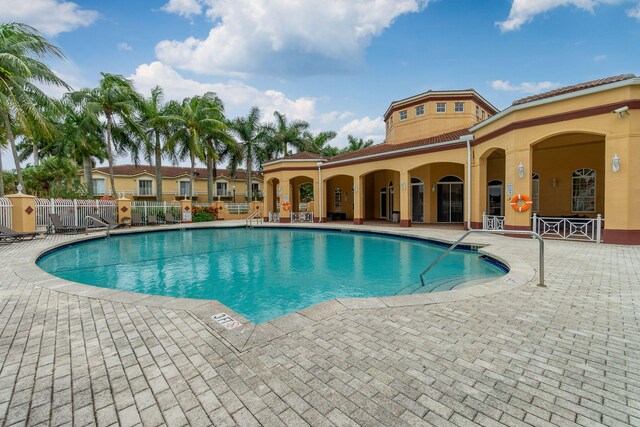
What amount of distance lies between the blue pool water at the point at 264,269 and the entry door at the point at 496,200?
7.81m

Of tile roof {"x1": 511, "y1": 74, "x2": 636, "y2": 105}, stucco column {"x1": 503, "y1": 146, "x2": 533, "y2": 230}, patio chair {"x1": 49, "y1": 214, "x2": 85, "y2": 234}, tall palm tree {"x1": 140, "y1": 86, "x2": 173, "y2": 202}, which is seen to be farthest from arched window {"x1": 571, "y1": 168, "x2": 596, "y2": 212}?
tall palm tree {"x1": 140, "y1": 86, "x2": 173, "y2": 202}

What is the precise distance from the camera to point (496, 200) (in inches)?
725

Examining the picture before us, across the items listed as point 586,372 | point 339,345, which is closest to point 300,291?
point 339,345

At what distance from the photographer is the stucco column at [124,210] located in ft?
64.2

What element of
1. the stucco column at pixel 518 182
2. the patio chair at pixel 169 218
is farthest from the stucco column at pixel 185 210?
the stucco column at pixel 518 182

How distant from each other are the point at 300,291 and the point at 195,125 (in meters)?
21.9

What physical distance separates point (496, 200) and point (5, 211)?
24845 millimetres

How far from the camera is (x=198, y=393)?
2500 mm

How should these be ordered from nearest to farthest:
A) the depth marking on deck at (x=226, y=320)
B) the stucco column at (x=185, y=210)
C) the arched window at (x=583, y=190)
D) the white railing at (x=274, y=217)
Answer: the depth marking on deck at (x=226, y=320) → the arched window at (x=583, y=190) → the stucco column at (x=185, y=210) → the white railing at (x=274, y=217)

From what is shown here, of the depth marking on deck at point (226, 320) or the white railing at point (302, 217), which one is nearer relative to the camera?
the depth marking on deck at point (226, 320)

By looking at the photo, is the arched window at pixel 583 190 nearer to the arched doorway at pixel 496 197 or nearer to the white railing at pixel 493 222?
the arched doorway at pixel 496 197

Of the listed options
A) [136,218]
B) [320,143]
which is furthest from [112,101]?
[320,143]

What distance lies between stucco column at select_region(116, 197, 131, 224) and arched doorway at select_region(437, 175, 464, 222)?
785 inches

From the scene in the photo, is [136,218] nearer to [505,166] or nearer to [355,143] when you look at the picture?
[505,166]
